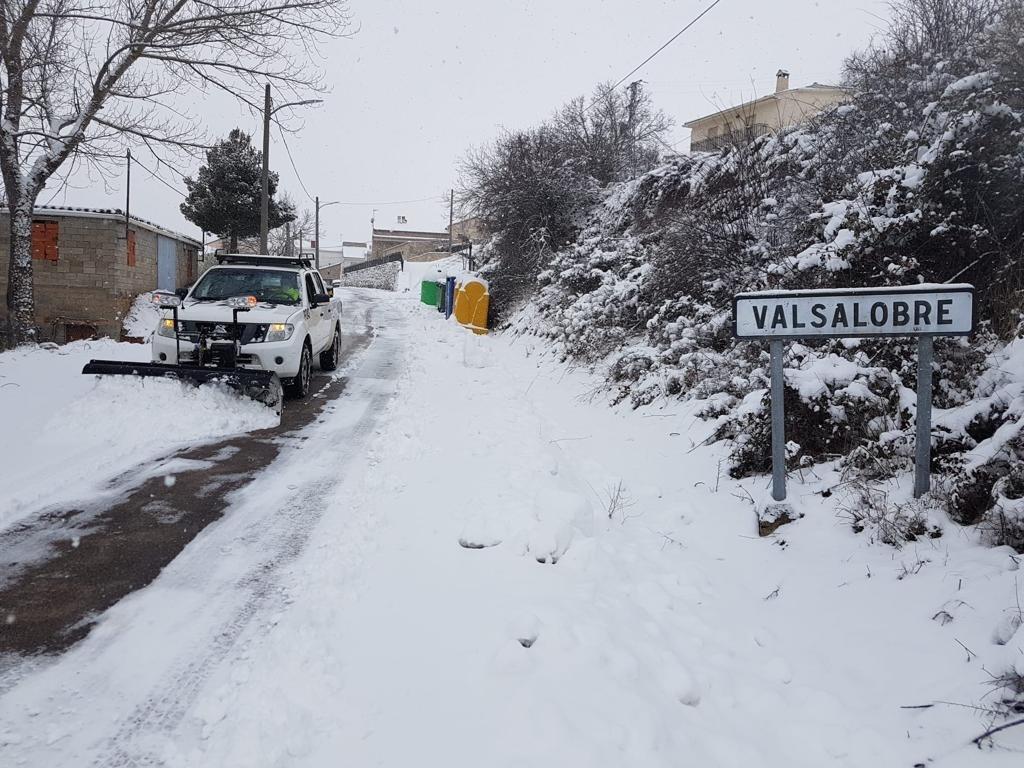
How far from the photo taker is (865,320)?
167 inches

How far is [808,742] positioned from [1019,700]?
30.8 inches

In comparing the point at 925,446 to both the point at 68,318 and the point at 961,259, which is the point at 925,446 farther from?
the point at 68,318

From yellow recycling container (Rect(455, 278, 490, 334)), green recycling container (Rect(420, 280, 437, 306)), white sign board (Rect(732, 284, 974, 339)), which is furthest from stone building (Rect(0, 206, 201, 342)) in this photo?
white sign board (Rect(732, 284, 974, 339))

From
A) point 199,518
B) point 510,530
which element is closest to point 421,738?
point 510,530

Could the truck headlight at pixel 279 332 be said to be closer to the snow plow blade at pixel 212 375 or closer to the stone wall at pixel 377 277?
the snow plow blade at pixel 212 375

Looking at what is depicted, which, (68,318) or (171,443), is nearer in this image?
(171,443)

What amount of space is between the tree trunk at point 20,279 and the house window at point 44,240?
786cm

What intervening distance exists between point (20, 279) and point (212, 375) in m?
10.0

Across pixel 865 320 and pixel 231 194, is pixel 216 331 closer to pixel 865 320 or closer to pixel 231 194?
pixel 865 320

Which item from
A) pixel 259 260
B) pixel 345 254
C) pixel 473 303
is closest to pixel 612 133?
pixel 473 303

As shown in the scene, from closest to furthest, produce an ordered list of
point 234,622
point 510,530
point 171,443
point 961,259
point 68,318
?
1. point 234,622
2. point 510,530
3. point 961,259
4. point 171,443
5. point 68,318

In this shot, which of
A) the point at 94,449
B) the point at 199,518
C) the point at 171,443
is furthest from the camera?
the point at 171,443

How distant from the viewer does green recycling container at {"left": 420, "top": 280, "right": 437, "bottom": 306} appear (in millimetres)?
31758

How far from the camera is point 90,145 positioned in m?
13.5
